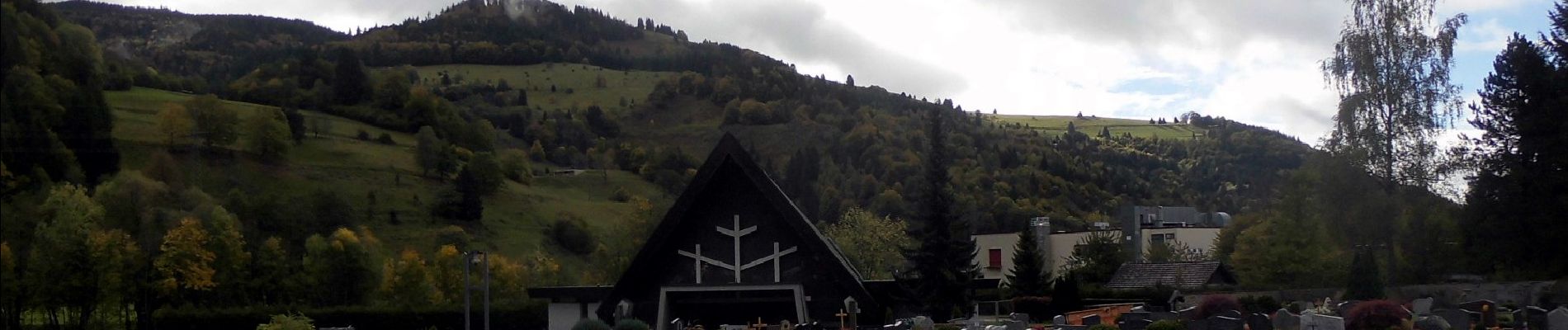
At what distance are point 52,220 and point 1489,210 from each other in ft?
116

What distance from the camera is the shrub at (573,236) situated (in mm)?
102375

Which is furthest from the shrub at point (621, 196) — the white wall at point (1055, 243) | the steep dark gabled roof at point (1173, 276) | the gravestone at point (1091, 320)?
the gravestone at point (1091, 320)

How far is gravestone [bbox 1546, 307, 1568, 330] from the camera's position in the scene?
25594 millimetres

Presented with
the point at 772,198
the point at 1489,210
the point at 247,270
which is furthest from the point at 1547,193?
the point at 247,270

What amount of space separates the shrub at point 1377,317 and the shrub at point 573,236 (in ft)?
255

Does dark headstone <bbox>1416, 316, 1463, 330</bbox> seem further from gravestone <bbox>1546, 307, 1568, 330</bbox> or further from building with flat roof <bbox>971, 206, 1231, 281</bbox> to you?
building with flat roof <bbox>971, 206, 1231, 281</bbox>

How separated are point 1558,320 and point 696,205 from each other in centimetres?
1725

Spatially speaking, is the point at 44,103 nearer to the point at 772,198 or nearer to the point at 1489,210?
the point at 772,198

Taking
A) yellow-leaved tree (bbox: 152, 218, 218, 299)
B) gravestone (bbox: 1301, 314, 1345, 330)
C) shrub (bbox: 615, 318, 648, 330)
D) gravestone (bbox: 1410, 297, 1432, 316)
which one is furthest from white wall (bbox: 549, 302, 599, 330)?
gravestone (bbox: 1410, 297, 1432, 316)

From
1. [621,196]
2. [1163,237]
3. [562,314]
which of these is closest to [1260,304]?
[562,314]

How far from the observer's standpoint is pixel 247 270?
2149 inches

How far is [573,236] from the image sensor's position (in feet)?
344

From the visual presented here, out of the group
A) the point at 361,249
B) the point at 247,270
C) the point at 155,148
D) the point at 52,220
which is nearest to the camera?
the point at 52,220

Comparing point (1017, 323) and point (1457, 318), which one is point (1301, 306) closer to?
point (1457, 318)
